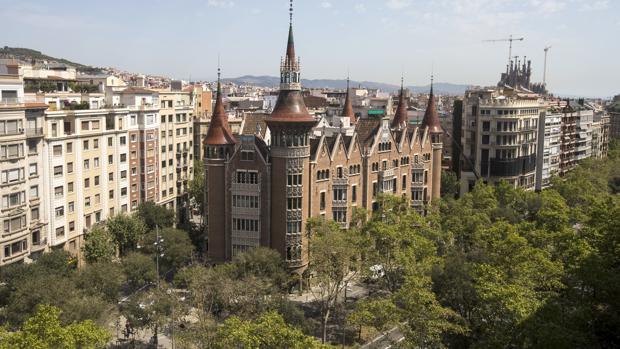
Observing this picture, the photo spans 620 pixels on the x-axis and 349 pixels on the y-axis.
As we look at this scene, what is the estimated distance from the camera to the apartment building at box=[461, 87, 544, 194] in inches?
4695

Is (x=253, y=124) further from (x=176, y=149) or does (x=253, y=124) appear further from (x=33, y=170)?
(x=33, y=170)

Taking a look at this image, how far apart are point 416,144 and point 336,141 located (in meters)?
22.0

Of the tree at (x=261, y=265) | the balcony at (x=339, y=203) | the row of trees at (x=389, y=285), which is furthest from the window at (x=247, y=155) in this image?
the balcony at (x=339, y=203)

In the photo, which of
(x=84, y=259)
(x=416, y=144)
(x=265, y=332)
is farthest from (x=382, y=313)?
(x=416, y=144)

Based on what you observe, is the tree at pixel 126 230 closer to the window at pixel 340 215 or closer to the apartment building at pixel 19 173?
the apartment building at pixel 19 173

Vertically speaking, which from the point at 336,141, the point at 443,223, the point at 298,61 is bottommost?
the point at 443,223

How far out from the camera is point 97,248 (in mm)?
74125

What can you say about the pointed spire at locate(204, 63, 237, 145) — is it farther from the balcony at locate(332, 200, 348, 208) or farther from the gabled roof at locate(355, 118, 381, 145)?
the gabled roof at locate(355, 118, 381, 145)

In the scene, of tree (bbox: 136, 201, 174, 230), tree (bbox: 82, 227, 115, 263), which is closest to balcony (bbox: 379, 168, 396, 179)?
tree (bbox: 136, 201, 174, 230)

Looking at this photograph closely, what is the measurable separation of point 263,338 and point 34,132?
48764 mm

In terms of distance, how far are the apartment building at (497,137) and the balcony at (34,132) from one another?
8066 centimetres

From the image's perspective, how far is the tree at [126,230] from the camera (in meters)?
80.6

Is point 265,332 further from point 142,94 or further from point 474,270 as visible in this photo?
point 142,94

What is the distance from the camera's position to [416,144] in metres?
96.2
